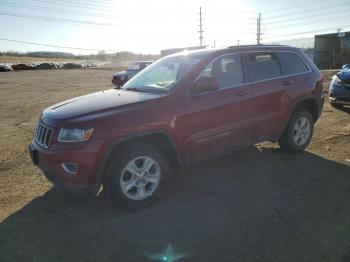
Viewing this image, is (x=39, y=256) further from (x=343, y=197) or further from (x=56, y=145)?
(x=343, y=197)

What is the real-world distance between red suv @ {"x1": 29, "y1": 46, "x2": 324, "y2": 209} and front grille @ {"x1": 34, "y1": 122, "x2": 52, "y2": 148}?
0.04 ft

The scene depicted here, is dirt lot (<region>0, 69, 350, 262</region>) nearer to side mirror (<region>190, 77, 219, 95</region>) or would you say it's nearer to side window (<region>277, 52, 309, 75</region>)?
side mirror (<region>190, 77, 219, 95</region>)

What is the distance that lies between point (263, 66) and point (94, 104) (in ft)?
8.85

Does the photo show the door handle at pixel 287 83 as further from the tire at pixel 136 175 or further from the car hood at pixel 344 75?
the car hood at pixel 344 75

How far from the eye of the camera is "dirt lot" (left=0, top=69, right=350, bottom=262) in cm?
338

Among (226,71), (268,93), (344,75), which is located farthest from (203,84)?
(344,75)

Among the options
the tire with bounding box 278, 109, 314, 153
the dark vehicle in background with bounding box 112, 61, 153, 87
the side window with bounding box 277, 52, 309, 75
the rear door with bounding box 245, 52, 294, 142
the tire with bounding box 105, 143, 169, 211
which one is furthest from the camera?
the dark vehicle in background with bounding box 112, 61, 153, 87

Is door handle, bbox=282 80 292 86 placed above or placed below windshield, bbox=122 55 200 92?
below

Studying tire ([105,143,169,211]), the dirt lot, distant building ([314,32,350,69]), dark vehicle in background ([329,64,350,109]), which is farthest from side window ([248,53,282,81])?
distant building ([314,32,350,69])

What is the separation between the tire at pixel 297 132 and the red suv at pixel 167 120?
0.03m

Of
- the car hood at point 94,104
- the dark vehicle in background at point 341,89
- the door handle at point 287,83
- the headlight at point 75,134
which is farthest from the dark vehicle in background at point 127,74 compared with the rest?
the headlight at point 75,134

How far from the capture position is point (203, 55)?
4852 millimetres

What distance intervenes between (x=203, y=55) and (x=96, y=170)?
7.13ft

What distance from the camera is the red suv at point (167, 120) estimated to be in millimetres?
3797
